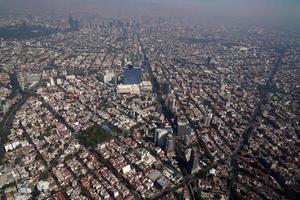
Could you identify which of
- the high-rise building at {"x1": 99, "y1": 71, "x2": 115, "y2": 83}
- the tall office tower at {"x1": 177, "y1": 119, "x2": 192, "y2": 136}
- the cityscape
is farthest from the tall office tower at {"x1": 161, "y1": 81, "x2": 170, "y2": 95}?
the tall office tower at {"x1": 177, "y1": 119, "x2": 192, "y2": 136}

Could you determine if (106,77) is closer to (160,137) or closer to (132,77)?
(132,77)

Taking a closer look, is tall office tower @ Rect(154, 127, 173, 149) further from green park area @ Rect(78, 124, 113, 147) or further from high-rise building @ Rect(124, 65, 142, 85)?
high-rise building @ Rect(124, 65, 142, 85)

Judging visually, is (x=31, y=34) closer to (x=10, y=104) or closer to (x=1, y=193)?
(x=10, y=104)

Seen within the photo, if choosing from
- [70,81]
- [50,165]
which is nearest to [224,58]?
[70,81]

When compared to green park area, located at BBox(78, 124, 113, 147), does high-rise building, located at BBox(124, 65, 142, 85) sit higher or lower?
higher

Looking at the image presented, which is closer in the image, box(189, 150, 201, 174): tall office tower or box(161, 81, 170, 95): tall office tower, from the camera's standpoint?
box(189, 150, 201, 174): tall office tower

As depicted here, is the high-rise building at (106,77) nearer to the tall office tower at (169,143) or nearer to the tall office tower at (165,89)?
the tall office tower at (165,89)

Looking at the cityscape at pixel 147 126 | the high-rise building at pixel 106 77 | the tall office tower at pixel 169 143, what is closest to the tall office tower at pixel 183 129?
the cityscape at pixel 147 126
